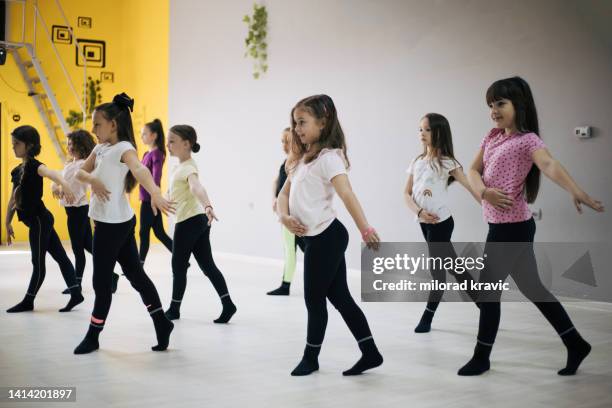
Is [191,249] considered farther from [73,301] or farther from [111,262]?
[73,301]

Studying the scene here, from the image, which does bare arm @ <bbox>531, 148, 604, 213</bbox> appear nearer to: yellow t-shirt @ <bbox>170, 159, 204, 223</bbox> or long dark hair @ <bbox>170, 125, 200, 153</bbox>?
yellow t-shirt @ <bbox>170, 159, 204, 223</bbox>

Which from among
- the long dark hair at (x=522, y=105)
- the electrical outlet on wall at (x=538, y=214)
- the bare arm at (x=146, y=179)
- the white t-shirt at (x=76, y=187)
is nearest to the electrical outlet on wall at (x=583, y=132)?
the electrical outlet on wall at (x=538, y=214)

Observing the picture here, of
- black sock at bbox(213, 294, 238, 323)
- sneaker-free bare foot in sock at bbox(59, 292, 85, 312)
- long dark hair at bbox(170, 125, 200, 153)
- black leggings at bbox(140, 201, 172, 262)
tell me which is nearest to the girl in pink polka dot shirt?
black sock at bbox(213, 294, 238, 323)

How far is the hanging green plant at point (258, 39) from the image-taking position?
7984 millimetres

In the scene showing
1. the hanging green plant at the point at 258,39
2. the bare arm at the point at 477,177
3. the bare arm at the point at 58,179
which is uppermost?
the hanging green plant at the point at 258,39

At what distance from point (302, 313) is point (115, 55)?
7.65 meters

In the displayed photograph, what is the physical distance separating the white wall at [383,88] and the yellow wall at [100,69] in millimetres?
589

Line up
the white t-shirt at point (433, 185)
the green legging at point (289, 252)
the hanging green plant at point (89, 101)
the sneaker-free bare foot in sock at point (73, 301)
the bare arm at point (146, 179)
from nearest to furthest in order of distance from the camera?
the bare arm at point (146, 179), the white t-shirt at point (433, 185), the sneaker-free bare foot in sock at point (73, 301), the green legging at point (289, 252), the hanging green plant at point (89, 101)

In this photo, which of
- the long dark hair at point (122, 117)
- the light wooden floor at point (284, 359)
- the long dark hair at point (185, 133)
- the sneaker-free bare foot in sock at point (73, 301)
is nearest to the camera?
the light wooden floor at point (284, 359)

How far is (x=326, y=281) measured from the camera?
9.63ft

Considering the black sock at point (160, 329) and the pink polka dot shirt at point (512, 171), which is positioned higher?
the pink polka dot shirt at point (512, 171)

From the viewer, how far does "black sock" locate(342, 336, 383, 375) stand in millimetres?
3037

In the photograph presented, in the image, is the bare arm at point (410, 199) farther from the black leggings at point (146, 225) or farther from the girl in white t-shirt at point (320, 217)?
the black leggings at point (146, 225)

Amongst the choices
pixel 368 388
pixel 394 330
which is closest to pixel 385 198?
pixel 394 330
